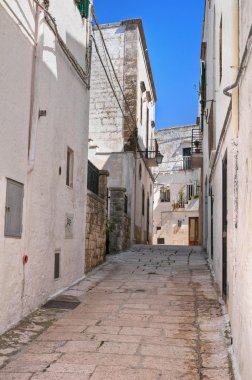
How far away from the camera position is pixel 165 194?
35.5 meters

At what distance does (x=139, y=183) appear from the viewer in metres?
18.8

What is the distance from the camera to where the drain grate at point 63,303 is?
6.99 metres

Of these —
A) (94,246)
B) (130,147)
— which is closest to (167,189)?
(130,147)

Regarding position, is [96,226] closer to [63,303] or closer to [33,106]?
[63,303]

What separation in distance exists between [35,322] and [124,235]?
866cm

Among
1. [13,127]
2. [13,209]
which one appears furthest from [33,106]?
[13,209]

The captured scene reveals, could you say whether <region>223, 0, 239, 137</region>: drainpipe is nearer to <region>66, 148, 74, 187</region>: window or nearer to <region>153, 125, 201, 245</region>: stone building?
<region>66, 148, 74, 187</region>: window

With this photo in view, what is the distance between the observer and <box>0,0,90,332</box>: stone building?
550cm

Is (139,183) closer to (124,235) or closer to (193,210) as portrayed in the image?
(124,235)

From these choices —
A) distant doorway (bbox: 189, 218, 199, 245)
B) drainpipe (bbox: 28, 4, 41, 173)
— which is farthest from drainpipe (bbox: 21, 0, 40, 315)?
distant doorway (bbox: 189, 218, 199, 245)

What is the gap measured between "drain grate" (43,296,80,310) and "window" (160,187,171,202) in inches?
1098

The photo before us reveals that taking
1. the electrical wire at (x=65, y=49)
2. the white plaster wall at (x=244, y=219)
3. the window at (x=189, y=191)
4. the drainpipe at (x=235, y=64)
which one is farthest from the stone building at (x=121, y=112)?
the window at (x=189, y=191)

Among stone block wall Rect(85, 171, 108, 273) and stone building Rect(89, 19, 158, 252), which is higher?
stone building Rect(89, 19, 158, 252)

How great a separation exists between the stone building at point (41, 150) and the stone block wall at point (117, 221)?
14.8 feet
